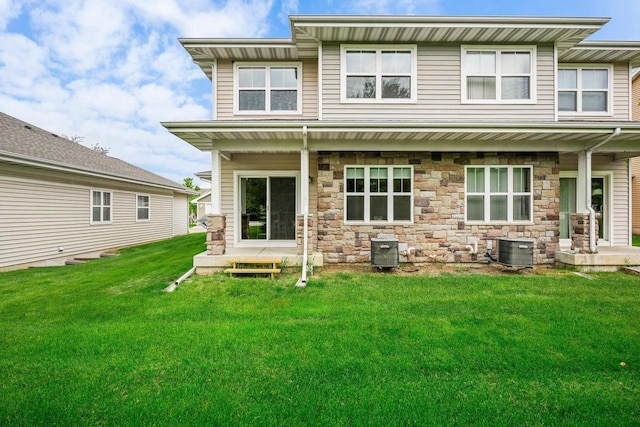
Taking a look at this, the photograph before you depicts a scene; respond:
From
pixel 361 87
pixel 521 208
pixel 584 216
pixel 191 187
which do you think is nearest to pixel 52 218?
pixel 361 87

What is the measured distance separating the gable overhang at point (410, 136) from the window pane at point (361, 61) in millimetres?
2116

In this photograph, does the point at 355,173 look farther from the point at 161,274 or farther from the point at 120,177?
the point at 120,177

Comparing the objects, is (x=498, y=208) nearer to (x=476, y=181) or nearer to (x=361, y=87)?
(x=476, y=181)

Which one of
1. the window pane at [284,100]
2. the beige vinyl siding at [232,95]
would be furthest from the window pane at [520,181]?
the window pane at [284,100]

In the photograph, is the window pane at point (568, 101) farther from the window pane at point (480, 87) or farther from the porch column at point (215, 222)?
the porch column at point (215, 222)

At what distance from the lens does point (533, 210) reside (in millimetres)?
7465

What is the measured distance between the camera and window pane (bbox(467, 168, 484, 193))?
24.9 feet

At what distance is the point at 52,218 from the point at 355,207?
9346 mm

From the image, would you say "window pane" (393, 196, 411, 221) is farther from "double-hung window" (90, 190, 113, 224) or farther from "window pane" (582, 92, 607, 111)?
"double-hung window" (90, 190, 113, 224)

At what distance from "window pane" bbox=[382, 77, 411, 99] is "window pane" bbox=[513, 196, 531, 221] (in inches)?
152

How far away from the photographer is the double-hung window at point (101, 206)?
10.8 metres

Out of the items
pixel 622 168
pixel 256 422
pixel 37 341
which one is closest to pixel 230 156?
pixel 37 341

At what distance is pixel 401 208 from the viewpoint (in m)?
7.57

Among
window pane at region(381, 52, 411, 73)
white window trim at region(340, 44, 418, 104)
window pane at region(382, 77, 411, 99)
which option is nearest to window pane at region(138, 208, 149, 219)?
white window trim at region(340, 44, 418, 104)
